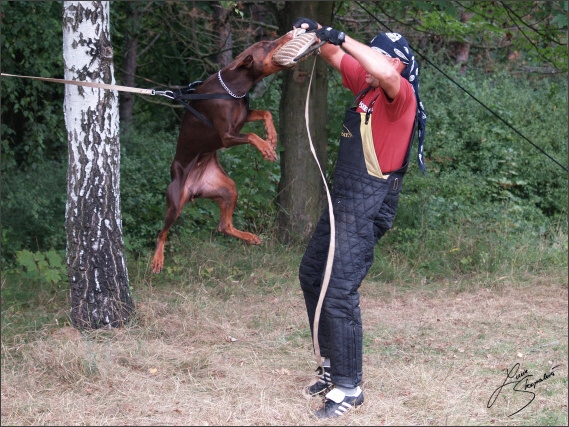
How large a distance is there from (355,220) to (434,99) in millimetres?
8165

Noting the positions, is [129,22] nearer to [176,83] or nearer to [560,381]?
[176,83]

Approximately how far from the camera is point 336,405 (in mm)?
3908

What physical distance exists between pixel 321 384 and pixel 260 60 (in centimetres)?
183

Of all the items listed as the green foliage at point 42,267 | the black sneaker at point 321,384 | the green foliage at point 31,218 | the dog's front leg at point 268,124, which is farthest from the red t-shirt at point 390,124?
the green foliage at point 31,218

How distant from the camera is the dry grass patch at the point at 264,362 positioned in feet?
13.0

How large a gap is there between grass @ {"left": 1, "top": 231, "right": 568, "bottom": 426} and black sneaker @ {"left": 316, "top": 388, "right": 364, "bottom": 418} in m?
0.05

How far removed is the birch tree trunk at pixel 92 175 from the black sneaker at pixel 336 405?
6.21 feet

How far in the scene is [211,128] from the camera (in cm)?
397

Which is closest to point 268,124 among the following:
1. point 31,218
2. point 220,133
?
point 220,133

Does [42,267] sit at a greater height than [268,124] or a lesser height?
lesser

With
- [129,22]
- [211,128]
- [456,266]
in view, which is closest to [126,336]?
[211,128]

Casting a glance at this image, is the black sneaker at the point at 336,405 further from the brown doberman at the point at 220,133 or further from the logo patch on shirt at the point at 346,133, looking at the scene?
the logo patch on shirt at the point at 346,133

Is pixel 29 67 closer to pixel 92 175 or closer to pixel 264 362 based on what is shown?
pixel 92 175

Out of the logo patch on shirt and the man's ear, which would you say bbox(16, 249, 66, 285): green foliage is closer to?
the man's ear
